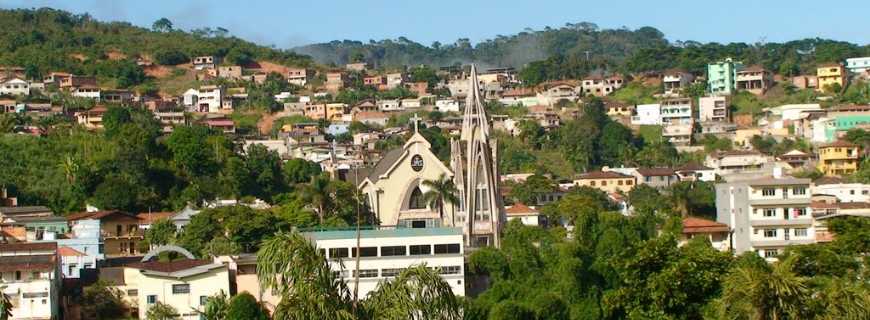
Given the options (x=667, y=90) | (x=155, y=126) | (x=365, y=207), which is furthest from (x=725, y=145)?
(x=365, y=207)

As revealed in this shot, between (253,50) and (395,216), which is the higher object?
(253,50)

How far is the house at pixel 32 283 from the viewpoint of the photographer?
4212 centimetres

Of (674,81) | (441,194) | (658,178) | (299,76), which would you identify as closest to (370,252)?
(441,194)

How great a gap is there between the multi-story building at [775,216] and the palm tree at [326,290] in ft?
109

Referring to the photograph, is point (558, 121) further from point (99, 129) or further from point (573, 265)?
point (573, 265)

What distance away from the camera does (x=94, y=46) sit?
12262 centimetres

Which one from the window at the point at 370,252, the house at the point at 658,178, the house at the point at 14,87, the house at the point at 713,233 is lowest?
the house at the point at 713,233

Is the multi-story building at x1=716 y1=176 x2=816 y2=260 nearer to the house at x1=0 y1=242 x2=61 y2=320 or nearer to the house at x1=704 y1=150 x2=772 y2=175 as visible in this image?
the house at x1=0 y1=242 x2=61 y2=320

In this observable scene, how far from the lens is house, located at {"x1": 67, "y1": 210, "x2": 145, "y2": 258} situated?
60.9 meters

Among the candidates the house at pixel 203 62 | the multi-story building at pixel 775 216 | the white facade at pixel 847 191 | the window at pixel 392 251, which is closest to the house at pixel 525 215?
the white facade at pixel 847 191

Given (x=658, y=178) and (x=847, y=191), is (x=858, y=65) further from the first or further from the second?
(x=847, y=191)

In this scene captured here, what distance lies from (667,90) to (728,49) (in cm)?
2024

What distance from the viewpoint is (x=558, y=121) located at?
344 feet

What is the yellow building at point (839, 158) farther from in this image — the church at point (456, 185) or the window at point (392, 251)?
the window at point (392, 251)
